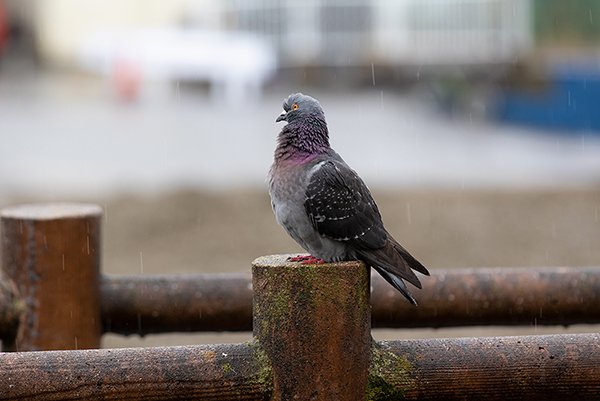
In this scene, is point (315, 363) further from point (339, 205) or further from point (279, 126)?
point (279, 126)

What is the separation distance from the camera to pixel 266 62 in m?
26.6

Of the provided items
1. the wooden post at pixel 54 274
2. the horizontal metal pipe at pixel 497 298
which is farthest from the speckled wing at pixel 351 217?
the wooden post at pixel 54 274

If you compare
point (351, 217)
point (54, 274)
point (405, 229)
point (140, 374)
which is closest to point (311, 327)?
point (140, 374)

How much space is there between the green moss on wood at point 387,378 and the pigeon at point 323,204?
0.92ft

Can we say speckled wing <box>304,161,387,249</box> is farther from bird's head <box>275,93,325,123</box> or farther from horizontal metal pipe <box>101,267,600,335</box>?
horizontal metal pipe <box>101,267,600,335</box>

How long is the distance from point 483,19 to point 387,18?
8.44 feet

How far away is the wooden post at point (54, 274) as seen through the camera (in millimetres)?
3576

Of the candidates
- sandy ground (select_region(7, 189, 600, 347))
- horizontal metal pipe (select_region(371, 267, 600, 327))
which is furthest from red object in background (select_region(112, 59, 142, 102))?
horizontal metal pipe (select_region(371, 267, 600, 327))

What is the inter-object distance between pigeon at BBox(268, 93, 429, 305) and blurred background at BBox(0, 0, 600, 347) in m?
1.25

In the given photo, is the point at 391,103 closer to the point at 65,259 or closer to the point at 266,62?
the point at 266,62

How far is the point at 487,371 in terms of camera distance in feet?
7.97

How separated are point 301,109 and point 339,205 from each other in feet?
1.08

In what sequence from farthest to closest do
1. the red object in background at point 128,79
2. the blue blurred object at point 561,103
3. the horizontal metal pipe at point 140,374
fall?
the red object in background at point 128,79 < the blue blurred object at point 561,103 < the horizontal metal pipe at point 140,374

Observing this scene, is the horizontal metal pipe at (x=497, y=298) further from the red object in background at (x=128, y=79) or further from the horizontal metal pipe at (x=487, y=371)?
the red object in background at (x=128, y=79)
